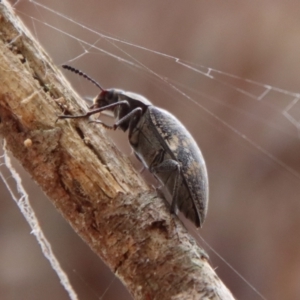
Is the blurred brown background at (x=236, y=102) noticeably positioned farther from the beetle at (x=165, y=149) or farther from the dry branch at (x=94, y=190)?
the dry branch at (x=94, y=190)

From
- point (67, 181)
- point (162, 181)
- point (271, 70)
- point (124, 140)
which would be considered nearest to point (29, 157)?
point (67, 181)

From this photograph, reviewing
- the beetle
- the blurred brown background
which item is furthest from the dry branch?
the blurred brown background

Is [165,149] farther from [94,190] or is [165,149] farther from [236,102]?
[236,102]

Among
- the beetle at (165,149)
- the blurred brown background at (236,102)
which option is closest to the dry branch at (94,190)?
the beetle at (165,149)

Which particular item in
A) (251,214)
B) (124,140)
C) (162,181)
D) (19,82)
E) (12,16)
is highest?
(12,16)

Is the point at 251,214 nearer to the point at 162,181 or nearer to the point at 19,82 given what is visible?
the point at 162,181

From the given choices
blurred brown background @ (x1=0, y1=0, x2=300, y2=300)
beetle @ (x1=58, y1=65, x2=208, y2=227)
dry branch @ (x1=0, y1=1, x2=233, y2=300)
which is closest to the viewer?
dry branch @ (x1=0, y1=1, x2=233, y2=300)

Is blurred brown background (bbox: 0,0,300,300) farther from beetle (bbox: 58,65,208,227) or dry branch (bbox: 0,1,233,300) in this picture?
dry branch (bbox: 0,1,233,300)
